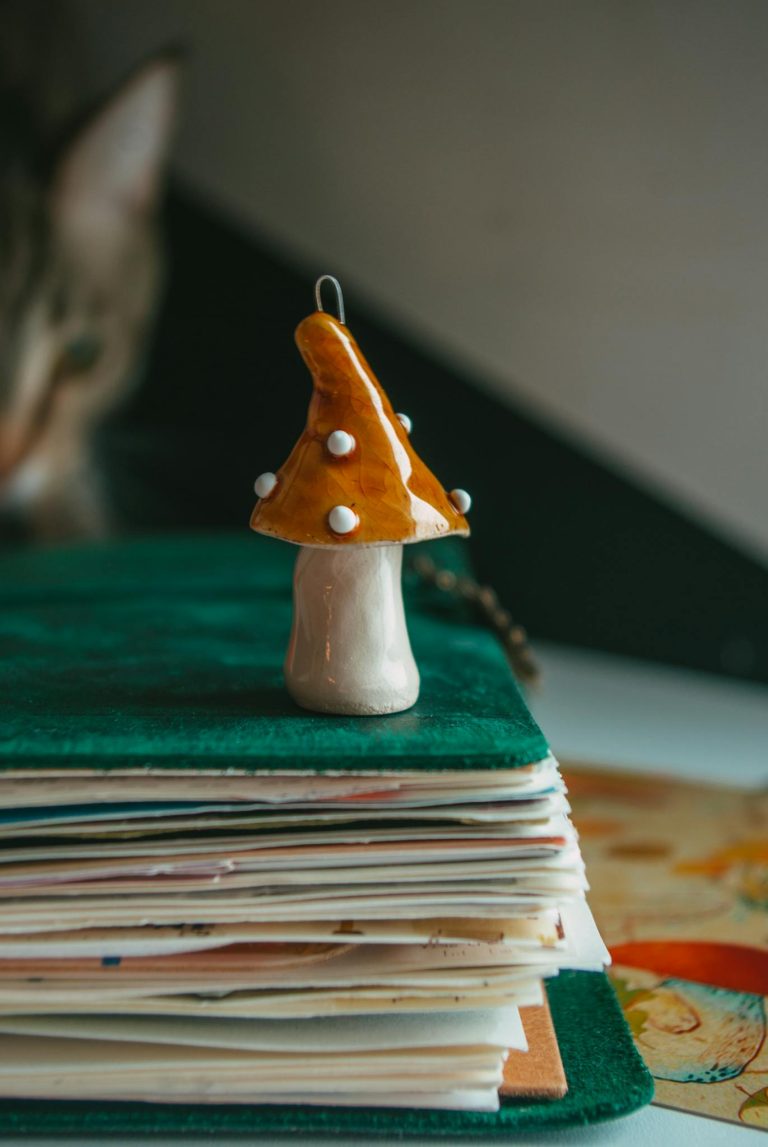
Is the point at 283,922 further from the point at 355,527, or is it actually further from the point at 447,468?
the point at 447,468

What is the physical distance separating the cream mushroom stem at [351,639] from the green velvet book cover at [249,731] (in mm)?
10

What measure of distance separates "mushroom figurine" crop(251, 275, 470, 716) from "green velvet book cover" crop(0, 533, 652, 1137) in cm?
2

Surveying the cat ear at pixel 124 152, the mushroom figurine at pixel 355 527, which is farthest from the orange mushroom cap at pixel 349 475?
the cat ear at pixel 124 152

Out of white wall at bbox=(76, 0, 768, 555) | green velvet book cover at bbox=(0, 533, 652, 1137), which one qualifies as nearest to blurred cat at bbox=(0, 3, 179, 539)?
white wall at bbox=(76, 0, 768, 555)

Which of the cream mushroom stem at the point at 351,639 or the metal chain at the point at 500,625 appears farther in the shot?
the metal chain at the point at 500,625

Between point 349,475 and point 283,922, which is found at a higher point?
point 349,475

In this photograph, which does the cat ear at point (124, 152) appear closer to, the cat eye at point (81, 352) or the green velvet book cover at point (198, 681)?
the cat eye at point (81, 352)

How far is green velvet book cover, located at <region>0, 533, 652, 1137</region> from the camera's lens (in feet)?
1.15

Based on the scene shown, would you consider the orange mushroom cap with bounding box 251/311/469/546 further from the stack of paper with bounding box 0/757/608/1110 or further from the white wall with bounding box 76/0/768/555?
the white wall with bounding box 76/0/768/555

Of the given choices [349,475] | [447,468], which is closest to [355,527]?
[349,475]

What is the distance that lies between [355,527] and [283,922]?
0.15 meters

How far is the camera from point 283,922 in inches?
14.2

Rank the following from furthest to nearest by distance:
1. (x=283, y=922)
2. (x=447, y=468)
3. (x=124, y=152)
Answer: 1. (x=447, y=468)
2. (x=124, y=152)
3. (x=283, y=922)

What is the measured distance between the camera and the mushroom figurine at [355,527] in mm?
385
